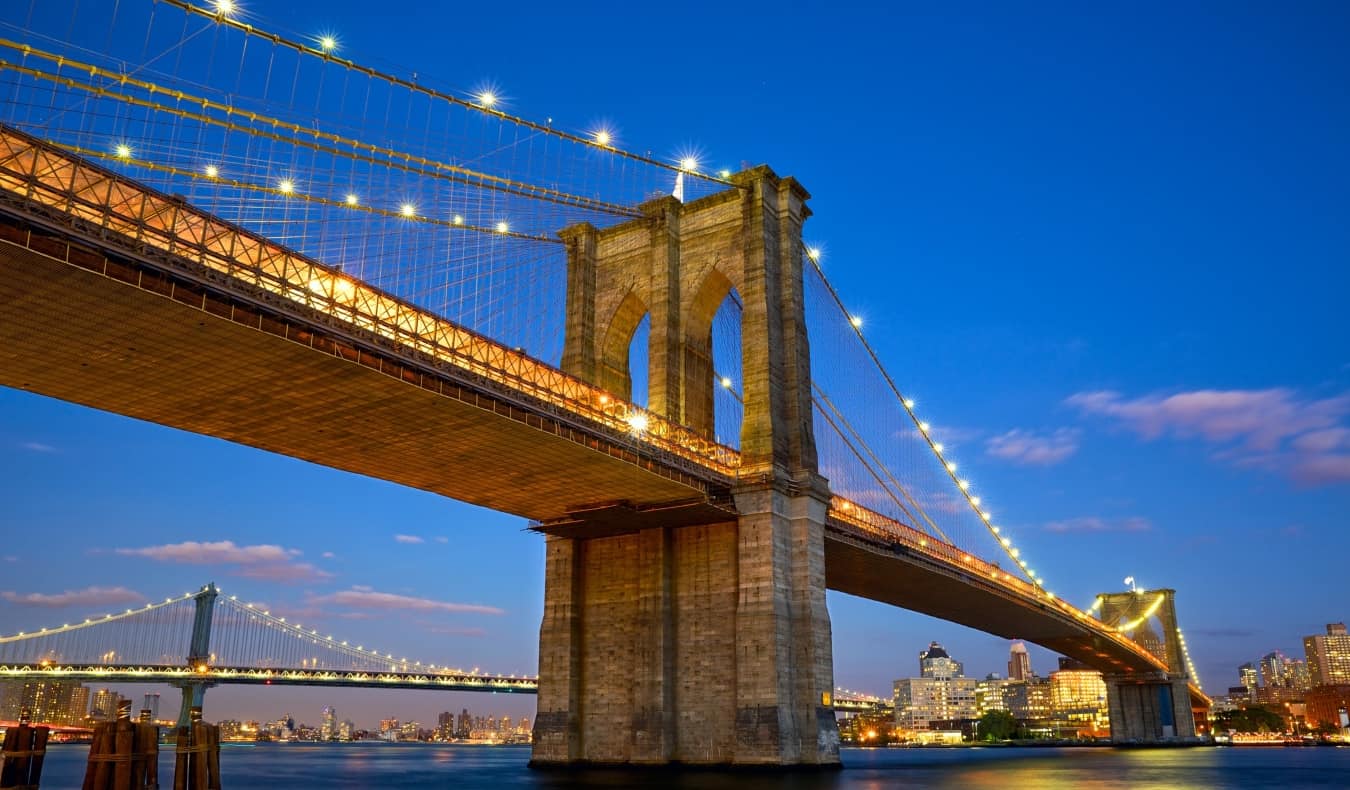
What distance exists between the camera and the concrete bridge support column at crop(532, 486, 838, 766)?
40938 millimetres

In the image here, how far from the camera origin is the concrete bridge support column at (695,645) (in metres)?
40.9

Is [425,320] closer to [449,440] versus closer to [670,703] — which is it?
[449,440]

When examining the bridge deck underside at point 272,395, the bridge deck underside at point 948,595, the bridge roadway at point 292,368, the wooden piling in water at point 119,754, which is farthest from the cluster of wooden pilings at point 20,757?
the bridge deck underside at point 948,595

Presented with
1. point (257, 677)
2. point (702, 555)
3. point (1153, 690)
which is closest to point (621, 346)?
point (702, 555)

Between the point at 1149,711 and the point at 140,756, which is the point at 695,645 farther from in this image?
the point at 1149,711

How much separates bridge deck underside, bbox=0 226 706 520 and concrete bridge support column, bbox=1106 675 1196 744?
333 feet

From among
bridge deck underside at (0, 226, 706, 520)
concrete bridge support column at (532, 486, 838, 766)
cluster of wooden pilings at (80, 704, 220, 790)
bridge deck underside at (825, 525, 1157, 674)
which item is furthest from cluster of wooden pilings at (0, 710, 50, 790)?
bridge deck underside at (825, 525, 1157, 674)

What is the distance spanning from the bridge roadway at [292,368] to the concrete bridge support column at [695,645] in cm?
176

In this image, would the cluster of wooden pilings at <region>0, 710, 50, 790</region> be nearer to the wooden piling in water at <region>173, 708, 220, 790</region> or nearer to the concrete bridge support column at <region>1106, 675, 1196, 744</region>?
the wooden piling in water at <region>173, 708, 220, 790</region>

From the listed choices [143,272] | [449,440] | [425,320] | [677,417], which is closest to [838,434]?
[677,417]

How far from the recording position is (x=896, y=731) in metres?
198

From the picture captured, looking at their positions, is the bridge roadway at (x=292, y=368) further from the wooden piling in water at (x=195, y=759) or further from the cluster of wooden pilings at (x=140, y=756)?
the wooden piling in water at (x=195, y=759)

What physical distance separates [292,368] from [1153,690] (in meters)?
121

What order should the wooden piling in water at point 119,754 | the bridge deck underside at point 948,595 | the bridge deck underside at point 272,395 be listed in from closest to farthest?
the wooden piling in water at point 119,754 → the bridge deck underside at point 272,395 → the bridge deck underside at point 948,595
